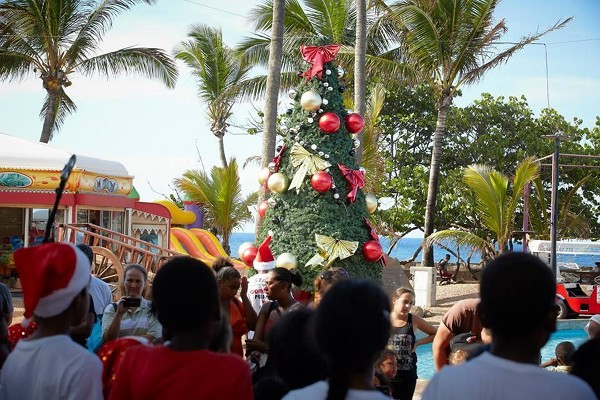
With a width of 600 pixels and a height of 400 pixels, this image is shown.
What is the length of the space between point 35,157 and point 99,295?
41.3ft

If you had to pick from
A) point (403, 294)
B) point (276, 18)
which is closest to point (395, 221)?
point (276, 18)

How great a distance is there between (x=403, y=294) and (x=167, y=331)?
11.0 feet

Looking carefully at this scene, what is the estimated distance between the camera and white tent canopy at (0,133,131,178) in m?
18.2

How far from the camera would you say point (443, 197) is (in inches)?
1273

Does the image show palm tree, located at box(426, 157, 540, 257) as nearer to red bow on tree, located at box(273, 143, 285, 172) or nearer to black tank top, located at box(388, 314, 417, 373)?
red bow on tree, located at box(273, 143, 285, 172)

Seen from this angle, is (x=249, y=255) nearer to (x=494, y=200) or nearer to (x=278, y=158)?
(x=278, y=158)

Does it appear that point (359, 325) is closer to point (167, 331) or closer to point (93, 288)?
point (167, 331)

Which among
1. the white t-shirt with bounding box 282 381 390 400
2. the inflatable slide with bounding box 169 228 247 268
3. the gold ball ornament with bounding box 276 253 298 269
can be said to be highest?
the white t-shirt with bounding box 282 381 390 400

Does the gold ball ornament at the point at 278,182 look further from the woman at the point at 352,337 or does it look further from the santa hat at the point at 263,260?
the woman at the point at 352,337

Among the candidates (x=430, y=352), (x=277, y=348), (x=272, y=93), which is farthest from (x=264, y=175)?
(x=277, y=348)

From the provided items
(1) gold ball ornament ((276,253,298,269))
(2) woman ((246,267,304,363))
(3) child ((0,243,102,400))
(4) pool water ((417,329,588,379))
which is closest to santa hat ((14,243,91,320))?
(3) child ((0,243,102,400))

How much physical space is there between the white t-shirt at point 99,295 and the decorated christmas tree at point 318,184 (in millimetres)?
5499

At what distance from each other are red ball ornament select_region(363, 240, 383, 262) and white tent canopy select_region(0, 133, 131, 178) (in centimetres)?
808

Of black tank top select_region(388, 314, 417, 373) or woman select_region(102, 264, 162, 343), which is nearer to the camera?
woman select_region(102, 264, 162, 343)
